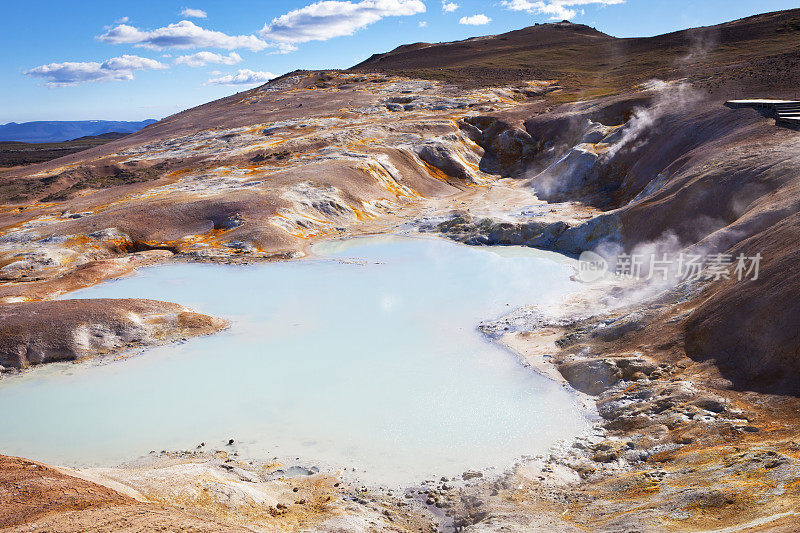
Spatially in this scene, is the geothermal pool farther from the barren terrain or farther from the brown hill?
the brown hill

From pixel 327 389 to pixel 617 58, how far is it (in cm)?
9591


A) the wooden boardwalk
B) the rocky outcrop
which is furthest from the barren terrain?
the wooden boardwalk

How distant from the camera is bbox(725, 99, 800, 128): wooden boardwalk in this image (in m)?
25.9

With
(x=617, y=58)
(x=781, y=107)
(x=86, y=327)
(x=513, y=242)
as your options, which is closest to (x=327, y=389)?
(x=86, y=327)

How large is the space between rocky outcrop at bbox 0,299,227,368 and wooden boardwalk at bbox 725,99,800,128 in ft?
86.7

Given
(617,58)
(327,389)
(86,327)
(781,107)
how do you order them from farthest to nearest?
(617,58) → (781,107) → (86,327) → (327,389)

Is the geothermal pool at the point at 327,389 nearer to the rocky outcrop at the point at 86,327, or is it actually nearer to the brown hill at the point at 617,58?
the rocky outcrop at the point at 86,327

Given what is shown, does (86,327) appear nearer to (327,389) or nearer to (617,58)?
(327,389)

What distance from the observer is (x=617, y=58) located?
9550cm

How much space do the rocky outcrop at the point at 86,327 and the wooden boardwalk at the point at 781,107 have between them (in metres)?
26.4

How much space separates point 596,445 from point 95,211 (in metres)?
35.4

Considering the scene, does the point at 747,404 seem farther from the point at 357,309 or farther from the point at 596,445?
the point at 357,309

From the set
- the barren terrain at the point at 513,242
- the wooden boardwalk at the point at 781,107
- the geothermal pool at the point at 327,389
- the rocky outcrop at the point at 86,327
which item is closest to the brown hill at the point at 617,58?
the barren terrain at the point at 513,242

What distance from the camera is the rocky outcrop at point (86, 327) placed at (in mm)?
19500
